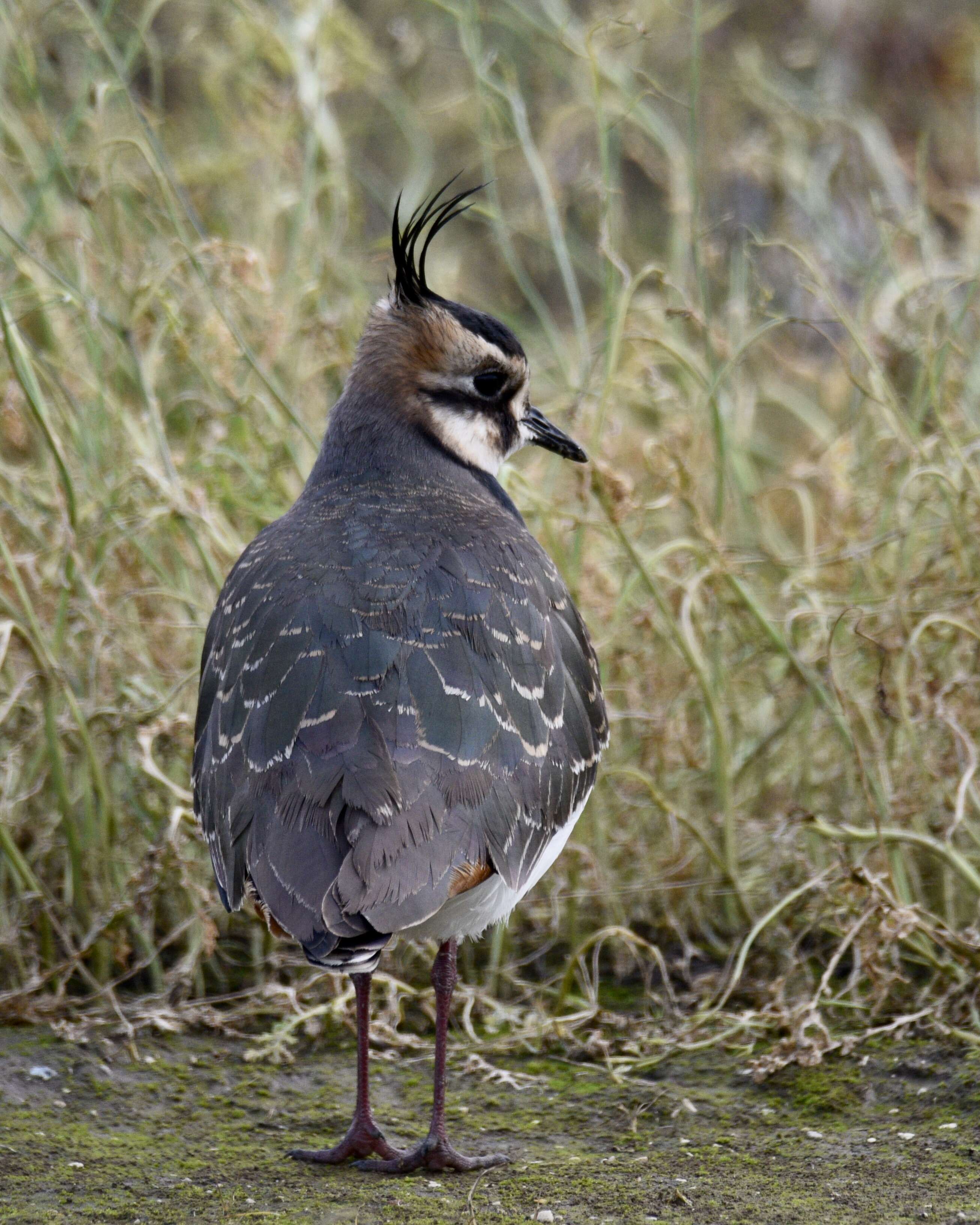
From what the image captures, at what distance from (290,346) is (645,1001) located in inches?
118

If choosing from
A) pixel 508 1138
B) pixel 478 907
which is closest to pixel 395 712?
pixel 478 907

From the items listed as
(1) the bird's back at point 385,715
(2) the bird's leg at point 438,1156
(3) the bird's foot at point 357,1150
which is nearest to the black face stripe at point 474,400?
(1) the bird's back at point 385,715

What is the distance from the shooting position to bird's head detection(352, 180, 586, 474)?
15.8 feet

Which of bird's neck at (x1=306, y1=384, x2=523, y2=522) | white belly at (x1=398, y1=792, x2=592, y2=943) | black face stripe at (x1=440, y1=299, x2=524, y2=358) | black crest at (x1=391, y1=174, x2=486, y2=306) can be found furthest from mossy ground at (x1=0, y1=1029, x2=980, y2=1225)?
black crest at (x1=391, y1=174, x2=486, y2=306)

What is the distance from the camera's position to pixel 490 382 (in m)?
4.90

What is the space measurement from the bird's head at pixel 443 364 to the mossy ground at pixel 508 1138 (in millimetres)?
1973

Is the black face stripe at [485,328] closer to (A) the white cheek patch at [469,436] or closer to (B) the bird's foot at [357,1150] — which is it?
(A) the white cheek patch at [469,436]

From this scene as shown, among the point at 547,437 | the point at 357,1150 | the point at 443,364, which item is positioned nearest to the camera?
the point at 357,1150

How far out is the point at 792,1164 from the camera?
388 centimetres

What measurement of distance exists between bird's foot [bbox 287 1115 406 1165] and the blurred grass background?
65 cm

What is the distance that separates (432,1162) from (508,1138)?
1.12 feet

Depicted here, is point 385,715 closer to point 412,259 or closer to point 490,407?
point 490,407

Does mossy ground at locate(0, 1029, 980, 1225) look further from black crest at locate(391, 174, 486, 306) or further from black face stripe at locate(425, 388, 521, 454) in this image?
black crest at locate(391, 174, 486, 306)

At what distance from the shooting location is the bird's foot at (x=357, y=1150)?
4.00m
